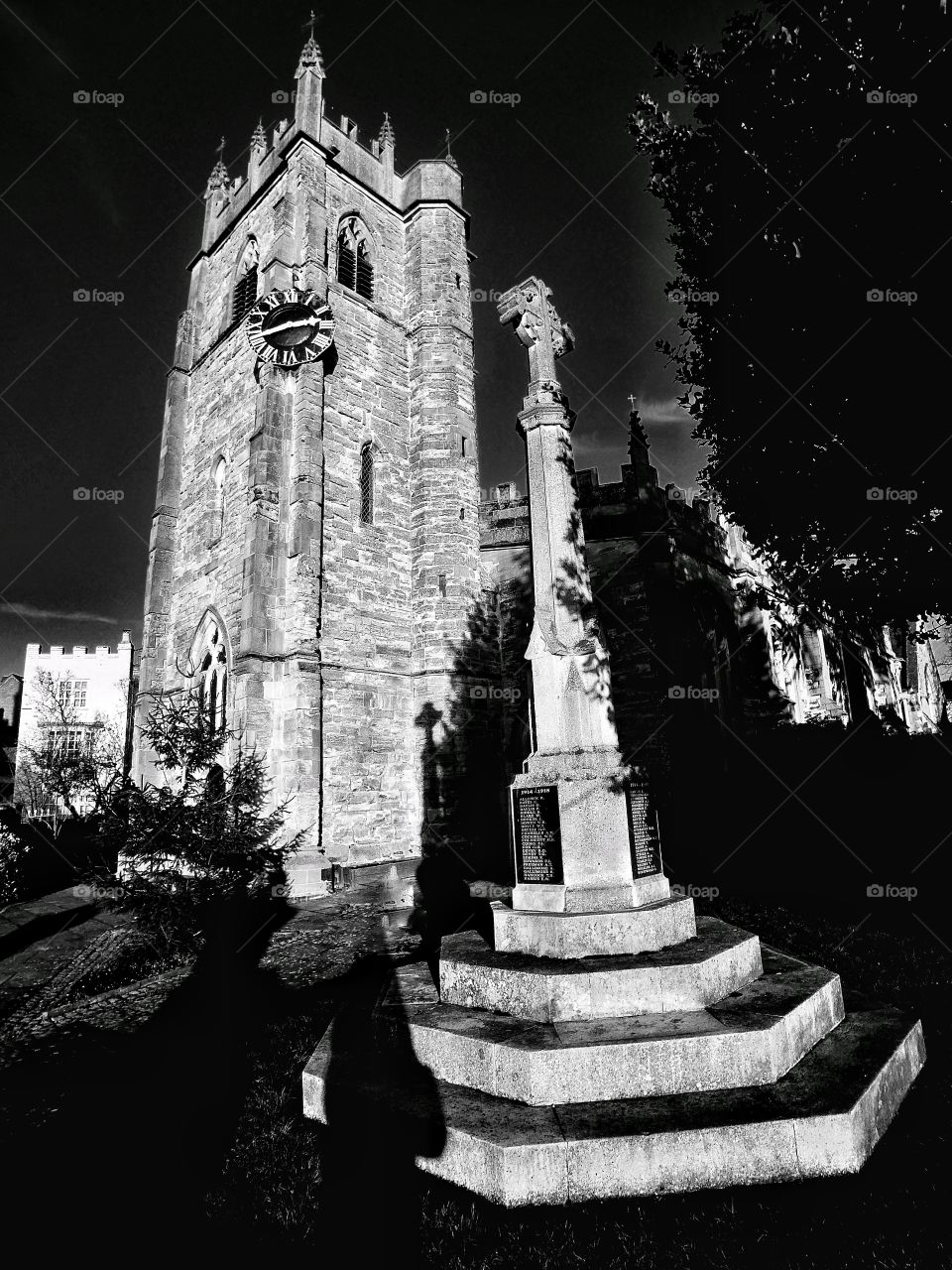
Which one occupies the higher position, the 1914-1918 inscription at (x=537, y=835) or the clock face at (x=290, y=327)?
the clock face at (x=290, y=327)

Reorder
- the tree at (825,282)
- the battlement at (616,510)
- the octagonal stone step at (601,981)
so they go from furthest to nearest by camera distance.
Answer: the battlement at (616,510)
the tree at (825,282)
the octagonal stone step at (601,981)

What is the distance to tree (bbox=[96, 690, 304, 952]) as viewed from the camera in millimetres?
7359

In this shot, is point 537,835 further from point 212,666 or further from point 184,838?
point 212,666

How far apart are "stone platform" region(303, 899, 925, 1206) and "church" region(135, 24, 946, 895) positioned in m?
8.03

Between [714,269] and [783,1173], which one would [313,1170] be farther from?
[714,269]

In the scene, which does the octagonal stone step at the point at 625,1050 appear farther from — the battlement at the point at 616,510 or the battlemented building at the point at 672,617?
the battlement at the point at 616,510

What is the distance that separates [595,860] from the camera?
4.60 meters

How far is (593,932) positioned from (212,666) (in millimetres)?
12339

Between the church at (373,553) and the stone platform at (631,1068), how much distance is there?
8025 millimetres

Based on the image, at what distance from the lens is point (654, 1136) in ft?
9.53

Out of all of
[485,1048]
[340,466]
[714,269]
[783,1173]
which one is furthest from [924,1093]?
[340,466]

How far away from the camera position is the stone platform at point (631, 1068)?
288cm

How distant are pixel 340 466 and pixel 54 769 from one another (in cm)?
869

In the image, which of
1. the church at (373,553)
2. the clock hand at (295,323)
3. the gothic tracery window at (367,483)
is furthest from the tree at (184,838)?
the clock hand at (295,323)
